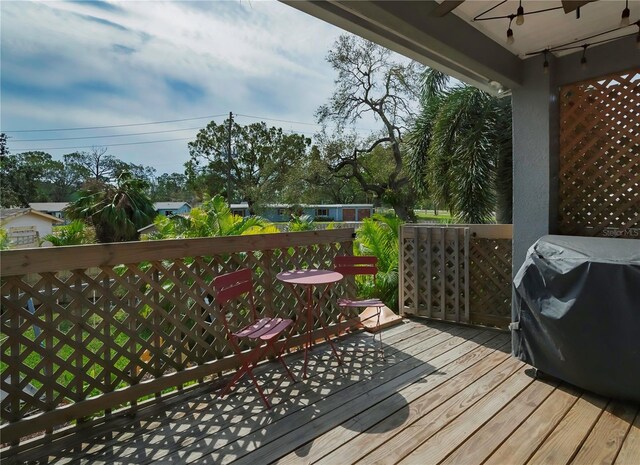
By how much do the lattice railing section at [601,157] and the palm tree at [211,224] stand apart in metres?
4.25

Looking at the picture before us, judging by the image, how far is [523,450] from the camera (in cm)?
201

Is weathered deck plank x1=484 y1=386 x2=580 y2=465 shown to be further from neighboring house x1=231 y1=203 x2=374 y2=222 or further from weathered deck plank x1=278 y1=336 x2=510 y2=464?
neighboring house x1=231 y1=203 x2=374 y2=222

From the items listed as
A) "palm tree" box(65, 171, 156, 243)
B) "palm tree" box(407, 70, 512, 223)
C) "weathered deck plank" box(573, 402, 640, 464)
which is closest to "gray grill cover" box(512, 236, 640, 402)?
"weathered deck plank" box(573, 402, 640, 464)

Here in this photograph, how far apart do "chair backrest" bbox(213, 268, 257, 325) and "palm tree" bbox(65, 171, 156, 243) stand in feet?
44.5

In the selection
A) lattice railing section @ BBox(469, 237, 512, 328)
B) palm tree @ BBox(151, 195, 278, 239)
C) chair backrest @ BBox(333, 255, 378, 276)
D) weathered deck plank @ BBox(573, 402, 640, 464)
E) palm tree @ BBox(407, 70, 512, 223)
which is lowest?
weathered deck plank @ BBox(573, 402, 640, 464)

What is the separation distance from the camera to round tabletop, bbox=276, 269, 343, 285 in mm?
2986

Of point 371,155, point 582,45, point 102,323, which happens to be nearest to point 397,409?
point 102,323

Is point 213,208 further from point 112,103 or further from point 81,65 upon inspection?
point 112,103

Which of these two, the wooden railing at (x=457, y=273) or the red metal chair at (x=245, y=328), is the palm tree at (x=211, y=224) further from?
the red metal chair at (x=245, y=328)

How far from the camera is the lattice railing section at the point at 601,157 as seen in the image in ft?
10.4

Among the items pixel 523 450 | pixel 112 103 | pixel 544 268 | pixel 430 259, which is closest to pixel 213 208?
pixel 430 259

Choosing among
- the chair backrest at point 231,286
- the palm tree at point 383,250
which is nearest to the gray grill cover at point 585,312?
the chair backrest at point 231,286

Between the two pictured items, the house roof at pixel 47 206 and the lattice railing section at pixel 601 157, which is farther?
the house roof at pixel 47 206

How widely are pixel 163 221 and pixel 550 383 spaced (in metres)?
6.37
